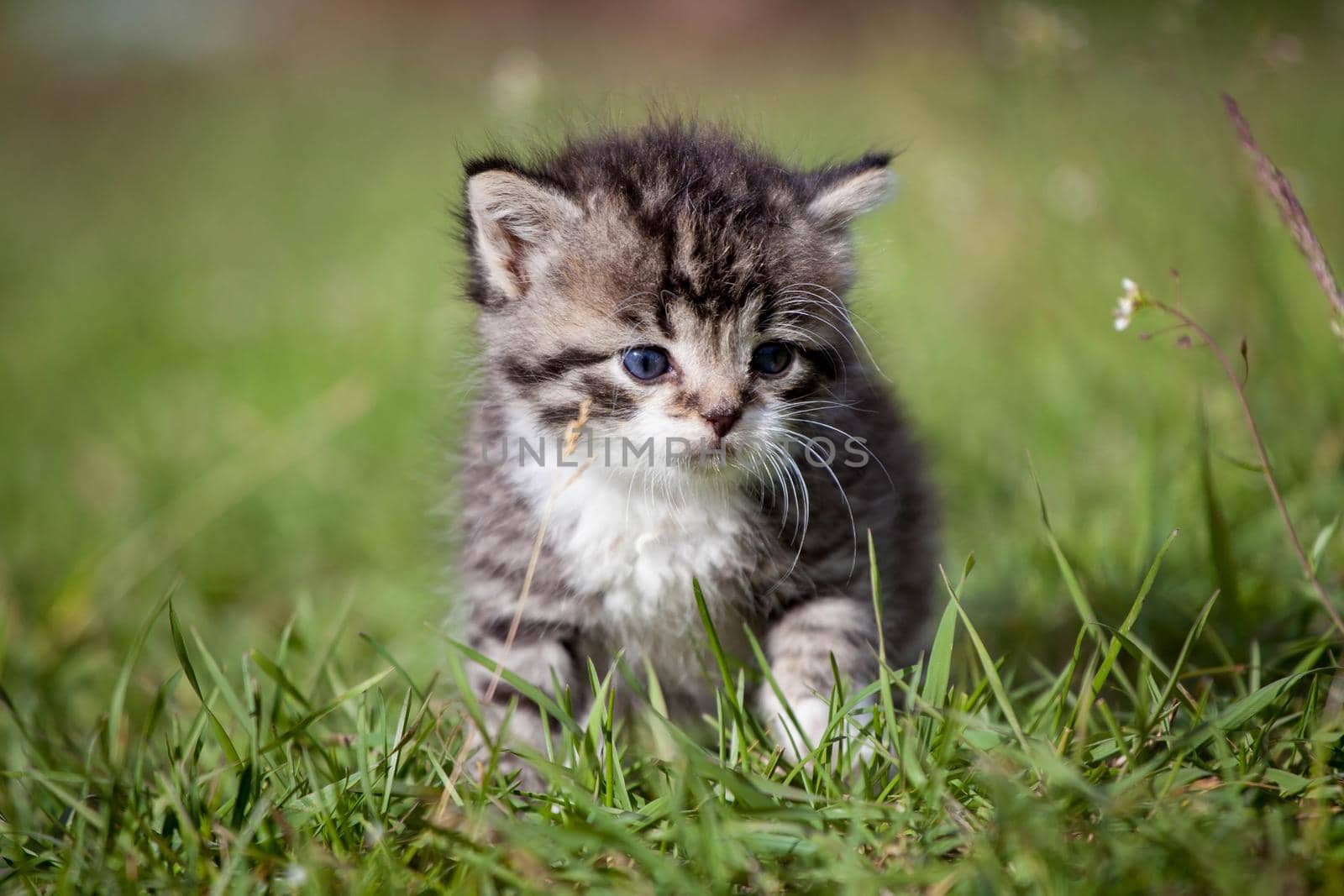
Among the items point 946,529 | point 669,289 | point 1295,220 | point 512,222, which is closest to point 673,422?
point 669,289

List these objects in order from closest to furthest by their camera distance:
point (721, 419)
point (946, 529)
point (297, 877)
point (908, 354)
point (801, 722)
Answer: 1. point (297, 877)
2. point (721, 419)
3. point (801, 722)
4. point (946, 529)
5. point (908, 354)

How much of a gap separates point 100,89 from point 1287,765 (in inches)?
459

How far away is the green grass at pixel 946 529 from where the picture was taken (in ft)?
5.43

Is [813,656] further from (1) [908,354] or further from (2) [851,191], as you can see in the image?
(1) [908,354]

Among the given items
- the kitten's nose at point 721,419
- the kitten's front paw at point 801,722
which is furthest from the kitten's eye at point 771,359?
the kitten's front paw at point 801,722

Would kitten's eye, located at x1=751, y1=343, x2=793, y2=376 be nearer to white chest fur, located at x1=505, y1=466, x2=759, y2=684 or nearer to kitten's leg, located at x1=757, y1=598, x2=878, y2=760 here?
white chest fur, located at x1=505, y1=466, x2=759, y2=684

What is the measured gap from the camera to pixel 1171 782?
1.65m

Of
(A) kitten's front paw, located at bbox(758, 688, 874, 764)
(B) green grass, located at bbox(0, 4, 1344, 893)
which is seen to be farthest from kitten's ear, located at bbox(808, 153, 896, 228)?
(A) kitten's front paw, located at bbox(758, 688, 874, 764)

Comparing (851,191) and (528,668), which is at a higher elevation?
(851,191)

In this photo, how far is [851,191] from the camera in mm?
2270

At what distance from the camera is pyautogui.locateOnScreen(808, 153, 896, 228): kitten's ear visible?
227 centimetres

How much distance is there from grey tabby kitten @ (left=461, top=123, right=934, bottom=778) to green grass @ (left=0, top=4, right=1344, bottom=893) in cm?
21

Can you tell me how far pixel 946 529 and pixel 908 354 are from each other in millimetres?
1581

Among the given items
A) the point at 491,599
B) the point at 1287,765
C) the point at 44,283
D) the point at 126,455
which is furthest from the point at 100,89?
the point at 1287,765
